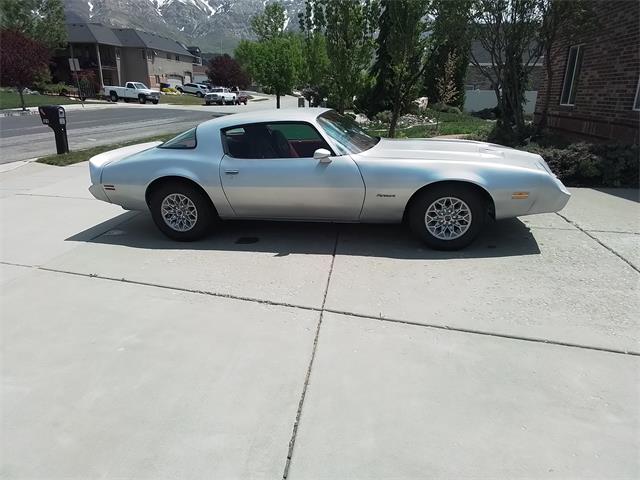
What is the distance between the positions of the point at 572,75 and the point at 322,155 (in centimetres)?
950

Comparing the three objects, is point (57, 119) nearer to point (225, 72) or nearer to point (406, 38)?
point (406, 38)

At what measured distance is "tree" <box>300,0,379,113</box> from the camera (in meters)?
10.7

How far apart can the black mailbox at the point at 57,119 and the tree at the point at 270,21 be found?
46606 mm

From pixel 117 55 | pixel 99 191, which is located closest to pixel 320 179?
pixel 99 191

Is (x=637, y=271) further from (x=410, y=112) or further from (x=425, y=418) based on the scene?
(x=410, y=112)

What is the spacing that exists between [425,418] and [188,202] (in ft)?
11.0

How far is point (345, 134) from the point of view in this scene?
467 centimetres

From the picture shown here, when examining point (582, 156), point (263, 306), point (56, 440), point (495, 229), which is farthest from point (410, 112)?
point (56, 440)

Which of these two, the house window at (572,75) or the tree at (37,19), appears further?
the tree at (37,19)

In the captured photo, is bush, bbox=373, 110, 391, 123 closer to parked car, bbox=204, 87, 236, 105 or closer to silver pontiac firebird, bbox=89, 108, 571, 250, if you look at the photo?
silver pontiac firebird, bbox=89, 108, 571, 250

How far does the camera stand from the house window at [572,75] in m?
10.2

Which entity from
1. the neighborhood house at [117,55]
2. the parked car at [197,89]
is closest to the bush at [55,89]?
the neighborhood house at [117,55]

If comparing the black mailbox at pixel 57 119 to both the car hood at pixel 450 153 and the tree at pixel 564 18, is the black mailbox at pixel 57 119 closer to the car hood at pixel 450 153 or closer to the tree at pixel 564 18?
the car hood at pixel 450 153

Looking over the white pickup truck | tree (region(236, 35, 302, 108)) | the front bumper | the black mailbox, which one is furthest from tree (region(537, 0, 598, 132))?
the white pickup truck
